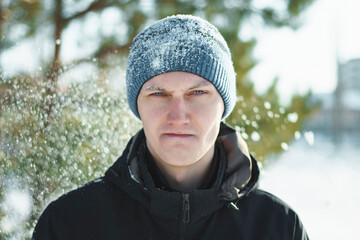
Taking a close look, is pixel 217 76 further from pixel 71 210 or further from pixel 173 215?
pixel 71 210

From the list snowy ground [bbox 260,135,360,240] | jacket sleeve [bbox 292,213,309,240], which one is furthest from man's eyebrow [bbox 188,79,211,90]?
snowy ground [bbox 260,135,360,240]

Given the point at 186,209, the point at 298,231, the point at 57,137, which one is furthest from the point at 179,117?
the point at 57,137

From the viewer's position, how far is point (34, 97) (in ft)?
6.48

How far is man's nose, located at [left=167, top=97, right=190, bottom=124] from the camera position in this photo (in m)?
1.24

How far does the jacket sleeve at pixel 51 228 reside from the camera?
1256 mm

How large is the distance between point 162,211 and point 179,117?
31 centimetres

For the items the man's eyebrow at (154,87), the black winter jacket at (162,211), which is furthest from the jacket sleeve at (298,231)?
the man's eyebrow at (154,87)

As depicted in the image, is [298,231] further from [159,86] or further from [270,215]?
[159,86]

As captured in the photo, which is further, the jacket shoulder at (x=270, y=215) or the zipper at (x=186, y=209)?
the jacket shoulder at (x=270, y=215)

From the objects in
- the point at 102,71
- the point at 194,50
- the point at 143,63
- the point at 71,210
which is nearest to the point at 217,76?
the point at 194,50

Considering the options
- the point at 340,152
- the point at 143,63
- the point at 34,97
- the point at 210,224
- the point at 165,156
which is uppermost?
the point at 143,63

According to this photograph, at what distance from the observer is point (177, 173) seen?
1.36 m

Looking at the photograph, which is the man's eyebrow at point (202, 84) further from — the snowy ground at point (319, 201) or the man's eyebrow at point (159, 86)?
the snowy ground at point (319, 201)

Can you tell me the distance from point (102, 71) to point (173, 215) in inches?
64.6
